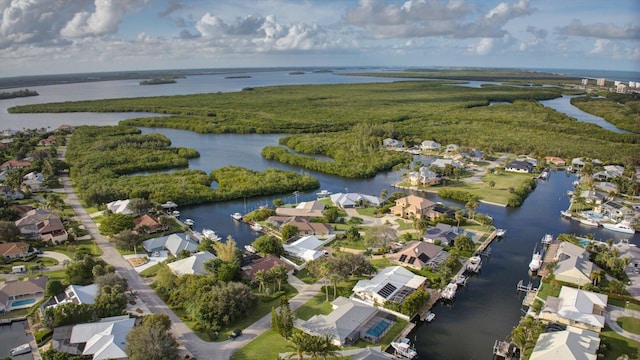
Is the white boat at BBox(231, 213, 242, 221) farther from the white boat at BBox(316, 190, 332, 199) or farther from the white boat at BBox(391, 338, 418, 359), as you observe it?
the white boat at BBox(391, 338, 418, 359)

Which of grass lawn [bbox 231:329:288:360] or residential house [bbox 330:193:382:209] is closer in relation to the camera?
grass lawn [bbox 231:329:288:360]

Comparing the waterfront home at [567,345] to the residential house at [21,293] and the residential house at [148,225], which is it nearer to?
the residential house at [21,293]

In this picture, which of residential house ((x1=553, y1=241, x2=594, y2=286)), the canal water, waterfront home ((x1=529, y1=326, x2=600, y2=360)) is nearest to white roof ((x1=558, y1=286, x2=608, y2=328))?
waterfront home ((x1=529, y1=326, x2=600, y2=360))

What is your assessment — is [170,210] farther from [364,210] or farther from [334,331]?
A: [334,331]

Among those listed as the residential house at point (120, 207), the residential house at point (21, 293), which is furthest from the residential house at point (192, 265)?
the residential house at point (120, 207)

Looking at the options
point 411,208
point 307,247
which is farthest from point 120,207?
point 411,208
